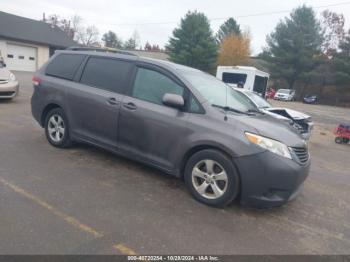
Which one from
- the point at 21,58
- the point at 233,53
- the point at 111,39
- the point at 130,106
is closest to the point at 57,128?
the point at 130,106

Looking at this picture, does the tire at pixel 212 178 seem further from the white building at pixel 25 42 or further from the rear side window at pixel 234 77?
the white building at pixel 25 42

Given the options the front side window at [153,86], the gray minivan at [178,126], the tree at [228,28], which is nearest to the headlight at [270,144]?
the gray minivan at [178,126]

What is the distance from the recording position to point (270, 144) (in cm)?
360

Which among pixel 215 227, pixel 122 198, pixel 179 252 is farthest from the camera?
pixel 122 198

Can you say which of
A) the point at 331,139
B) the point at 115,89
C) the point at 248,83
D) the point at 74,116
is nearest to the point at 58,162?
the point at 74,116

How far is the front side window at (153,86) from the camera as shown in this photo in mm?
4293

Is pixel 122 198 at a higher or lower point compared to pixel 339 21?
lower

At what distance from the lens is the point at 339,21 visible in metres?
46.6

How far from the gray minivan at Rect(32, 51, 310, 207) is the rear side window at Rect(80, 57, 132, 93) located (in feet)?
0.05

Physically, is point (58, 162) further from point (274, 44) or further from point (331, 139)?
point (274, 44)

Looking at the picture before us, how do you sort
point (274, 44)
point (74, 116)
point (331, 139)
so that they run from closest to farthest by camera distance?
point (74, 116)
point (331, 139)
point (274, 44)

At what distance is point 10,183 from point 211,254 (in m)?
2.70

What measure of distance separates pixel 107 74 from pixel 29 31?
3340cm

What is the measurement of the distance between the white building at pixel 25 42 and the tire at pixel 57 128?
88.3ft
